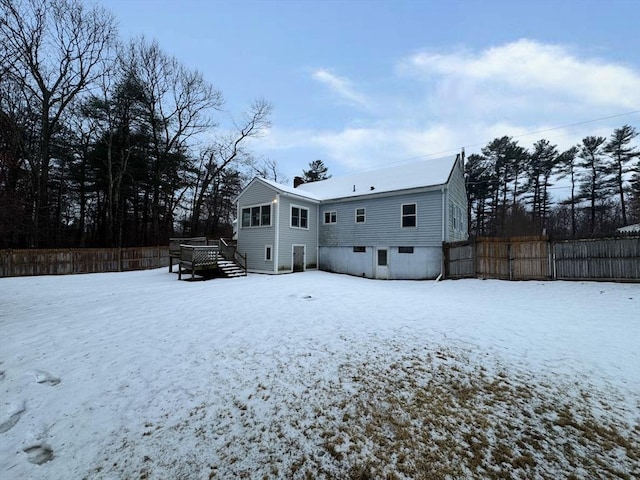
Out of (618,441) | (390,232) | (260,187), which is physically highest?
(260,187)

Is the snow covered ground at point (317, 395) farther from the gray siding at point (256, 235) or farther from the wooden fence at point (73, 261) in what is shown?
the wooden fence at point (73, 261)

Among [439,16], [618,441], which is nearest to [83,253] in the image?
[618,441]

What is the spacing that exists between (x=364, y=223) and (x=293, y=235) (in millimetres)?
4610

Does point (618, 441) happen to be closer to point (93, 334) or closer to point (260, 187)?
point (93, 334)

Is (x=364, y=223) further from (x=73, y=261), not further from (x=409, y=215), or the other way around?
(x=73, y=261)

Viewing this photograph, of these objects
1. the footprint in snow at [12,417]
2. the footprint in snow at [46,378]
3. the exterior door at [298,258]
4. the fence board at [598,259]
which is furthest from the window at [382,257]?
the footprint in snow at [12,417]

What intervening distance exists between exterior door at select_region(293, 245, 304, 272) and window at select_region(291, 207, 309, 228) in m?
1.46

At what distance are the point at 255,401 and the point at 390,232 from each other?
13.3 m

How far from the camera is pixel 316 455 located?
2.48 metres

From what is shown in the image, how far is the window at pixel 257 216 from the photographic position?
53.3 feet

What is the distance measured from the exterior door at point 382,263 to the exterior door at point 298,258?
491cm

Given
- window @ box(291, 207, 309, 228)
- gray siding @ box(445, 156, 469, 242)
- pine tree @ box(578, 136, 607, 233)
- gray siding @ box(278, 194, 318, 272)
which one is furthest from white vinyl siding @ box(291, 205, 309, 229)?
pine tree @ box(578, 136, 607, 233)

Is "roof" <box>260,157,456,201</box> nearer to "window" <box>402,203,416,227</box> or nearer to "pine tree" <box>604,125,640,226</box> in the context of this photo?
"window" <box>402,203,416,227</box>

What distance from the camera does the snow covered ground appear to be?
7.89 feet
